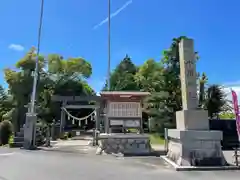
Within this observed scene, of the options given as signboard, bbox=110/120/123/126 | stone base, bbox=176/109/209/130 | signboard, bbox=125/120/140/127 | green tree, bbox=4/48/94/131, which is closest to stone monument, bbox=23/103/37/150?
signboard, bbox=110/120/123/126

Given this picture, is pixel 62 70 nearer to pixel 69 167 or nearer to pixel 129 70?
pixel 129 70

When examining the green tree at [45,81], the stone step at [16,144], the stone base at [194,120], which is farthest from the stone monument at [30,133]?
the green tree at [45,81]

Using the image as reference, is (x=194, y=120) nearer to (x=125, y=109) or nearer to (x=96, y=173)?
(x=96, y=173)

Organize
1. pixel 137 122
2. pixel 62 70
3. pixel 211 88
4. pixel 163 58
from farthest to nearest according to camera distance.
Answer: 1. pixel 62 70
2. pixel 163 58
3. pixel 211 88
4. pixel 137 122

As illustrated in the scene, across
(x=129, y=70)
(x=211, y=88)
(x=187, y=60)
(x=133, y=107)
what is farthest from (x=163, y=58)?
(x=129, y=70)

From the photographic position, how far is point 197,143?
7.25 m

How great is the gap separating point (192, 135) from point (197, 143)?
0.31 m

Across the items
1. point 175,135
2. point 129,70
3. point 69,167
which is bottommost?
point 69,167

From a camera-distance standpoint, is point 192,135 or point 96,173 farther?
point 192,135

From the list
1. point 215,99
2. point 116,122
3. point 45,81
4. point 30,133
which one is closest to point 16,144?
point 30,133

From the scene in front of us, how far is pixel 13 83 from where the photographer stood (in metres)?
27.1

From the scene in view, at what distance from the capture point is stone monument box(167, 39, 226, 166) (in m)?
7.19

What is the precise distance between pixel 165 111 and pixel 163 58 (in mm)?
6110

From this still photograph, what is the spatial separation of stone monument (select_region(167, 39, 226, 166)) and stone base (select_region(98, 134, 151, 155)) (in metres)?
3.06
